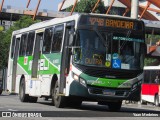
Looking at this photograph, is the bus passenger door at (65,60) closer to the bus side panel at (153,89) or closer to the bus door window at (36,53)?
Answer: the bus door window at (36,53)

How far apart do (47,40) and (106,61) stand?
3.85 m

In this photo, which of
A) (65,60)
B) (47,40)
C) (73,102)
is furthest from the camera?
(47,40)

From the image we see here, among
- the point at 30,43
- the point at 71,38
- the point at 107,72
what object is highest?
the point at 71,38

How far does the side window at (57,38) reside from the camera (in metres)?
21.5

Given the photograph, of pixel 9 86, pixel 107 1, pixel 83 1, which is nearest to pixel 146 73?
pixel 9 86

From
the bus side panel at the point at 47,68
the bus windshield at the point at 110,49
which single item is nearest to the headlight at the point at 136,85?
the bus windshield at the point at 110,49

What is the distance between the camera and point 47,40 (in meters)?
23.1

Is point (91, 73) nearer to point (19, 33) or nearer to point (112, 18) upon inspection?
point (112, 18)

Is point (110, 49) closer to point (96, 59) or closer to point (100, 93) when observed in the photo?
point (96, 59)

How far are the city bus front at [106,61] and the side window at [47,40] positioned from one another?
2.85 m

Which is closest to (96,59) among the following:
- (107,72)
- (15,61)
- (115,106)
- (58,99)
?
(107,72)

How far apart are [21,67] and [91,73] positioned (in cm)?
777

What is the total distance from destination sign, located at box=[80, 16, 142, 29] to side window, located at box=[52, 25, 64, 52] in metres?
1.46

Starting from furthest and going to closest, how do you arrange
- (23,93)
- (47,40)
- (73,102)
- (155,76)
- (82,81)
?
(155,76) → (23,93) → (47,40) → (73,102) → (82,81)
